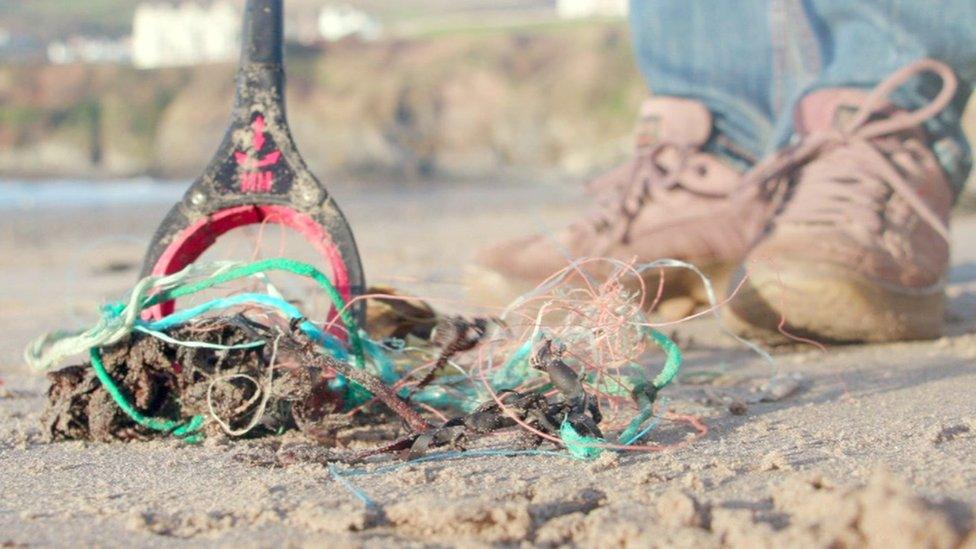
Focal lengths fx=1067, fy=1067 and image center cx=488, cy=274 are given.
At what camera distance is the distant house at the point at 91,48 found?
46028mm

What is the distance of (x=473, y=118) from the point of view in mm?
27203

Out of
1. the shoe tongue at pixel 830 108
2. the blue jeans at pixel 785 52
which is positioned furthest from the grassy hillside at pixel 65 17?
the shoe tongue at pixel 830 108

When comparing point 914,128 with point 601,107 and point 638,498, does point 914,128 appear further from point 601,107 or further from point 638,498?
point 601,107

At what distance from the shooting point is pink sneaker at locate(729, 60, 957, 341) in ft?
6.10

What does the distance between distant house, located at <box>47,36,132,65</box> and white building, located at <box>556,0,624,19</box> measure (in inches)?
762

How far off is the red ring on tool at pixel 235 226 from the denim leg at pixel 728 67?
1370 mm

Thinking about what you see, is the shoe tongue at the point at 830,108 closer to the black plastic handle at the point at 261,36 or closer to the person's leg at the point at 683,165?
the person's leg at the point at 683,165

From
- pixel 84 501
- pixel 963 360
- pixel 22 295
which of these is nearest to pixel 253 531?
pixel 84 501

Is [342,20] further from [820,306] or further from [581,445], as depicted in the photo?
[581,445]

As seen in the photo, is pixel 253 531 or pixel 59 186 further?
pixel 59 186

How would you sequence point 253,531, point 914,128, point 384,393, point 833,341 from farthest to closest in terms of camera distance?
point 914,128
point 833,341
point 384,393
point 253,531

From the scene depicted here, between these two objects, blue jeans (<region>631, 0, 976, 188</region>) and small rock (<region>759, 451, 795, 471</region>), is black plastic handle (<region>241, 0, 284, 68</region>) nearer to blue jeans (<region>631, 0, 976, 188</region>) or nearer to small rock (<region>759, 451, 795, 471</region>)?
small rock (<region>759, 451, 795, 471</region>)

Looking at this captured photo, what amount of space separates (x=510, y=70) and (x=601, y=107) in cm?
343

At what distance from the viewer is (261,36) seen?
1501 mm
